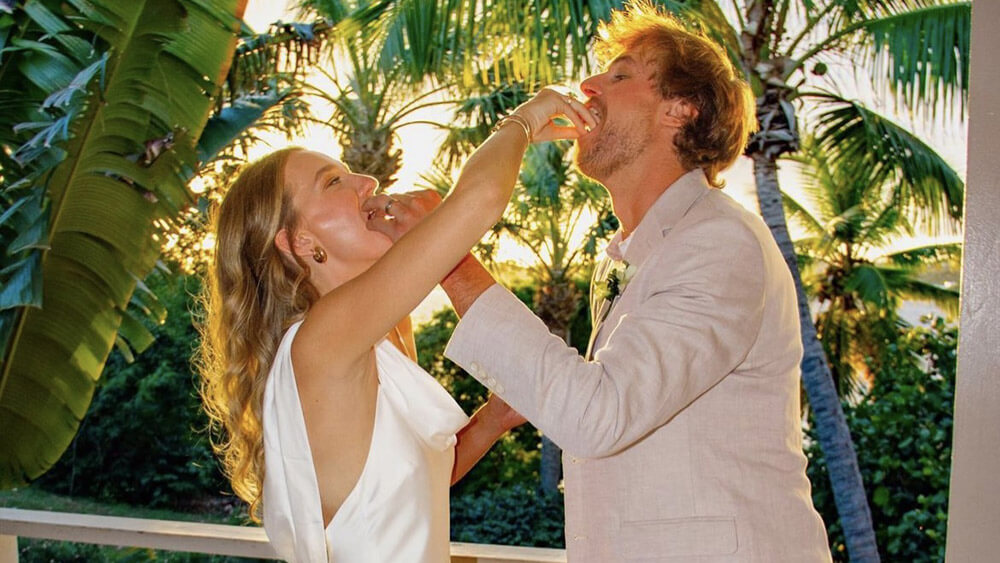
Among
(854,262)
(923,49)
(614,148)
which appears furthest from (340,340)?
(854,262)

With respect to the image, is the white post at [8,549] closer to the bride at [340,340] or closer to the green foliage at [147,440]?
the bride at [340,340]

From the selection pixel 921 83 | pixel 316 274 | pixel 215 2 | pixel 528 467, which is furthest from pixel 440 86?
pixel 316 274

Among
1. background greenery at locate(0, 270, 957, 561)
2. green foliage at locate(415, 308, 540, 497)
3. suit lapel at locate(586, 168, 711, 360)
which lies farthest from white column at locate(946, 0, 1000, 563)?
green foliage at locate(415, 308, 540, 497)

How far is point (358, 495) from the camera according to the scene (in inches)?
80.9

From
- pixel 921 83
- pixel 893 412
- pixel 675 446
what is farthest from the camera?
pixel 893 412

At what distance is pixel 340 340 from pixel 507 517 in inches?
501

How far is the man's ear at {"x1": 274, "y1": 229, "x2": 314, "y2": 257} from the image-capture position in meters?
2.20

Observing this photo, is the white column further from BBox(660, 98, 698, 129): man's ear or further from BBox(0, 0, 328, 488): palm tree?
BBox(0, 0, 328, 488): palm tree

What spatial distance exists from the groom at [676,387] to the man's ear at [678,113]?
0.62ft

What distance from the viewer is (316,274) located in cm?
225

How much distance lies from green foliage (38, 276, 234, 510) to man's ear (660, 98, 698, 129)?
1470cm

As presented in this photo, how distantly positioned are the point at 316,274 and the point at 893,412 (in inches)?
400

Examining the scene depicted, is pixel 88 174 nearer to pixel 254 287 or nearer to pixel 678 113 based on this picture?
pixel 254 287

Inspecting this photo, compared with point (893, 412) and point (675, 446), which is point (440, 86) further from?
point (675, 446)
